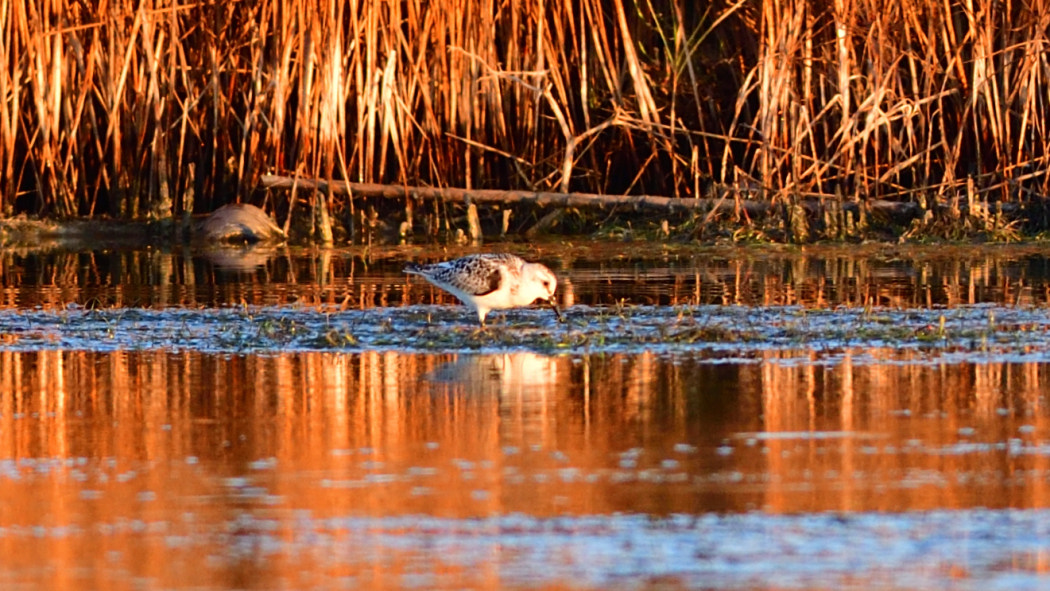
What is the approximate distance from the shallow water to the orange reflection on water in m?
0.02

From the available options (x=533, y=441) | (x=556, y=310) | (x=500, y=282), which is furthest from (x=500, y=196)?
(x=533, y=441)

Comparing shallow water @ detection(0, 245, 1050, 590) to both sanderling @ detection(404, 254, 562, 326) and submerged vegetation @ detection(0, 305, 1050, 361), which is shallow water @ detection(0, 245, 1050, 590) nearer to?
submerged vegetation @ detection(0, 305, 1050, 361)

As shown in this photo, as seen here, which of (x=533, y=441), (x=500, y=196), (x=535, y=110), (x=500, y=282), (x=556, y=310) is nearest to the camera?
(x=533, y=441)

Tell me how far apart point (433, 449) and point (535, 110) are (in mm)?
10320

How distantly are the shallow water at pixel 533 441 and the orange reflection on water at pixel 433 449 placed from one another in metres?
0.02

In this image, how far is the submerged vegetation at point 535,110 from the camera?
604 inches

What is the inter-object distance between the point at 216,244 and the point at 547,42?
335cm

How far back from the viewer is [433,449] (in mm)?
6508

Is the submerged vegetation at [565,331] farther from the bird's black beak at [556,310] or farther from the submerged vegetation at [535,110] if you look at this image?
the submerged vegetation at [535,110]

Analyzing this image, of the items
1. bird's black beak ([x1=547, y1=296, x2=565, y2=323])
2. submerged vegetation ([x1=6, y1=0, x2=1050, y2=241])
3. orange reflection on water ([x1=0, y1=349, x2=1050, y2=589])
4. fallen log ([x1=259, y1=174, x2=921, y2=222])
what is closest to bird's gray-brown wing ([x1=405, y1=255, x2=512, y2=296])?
bird's black beak ([x1=547, y1=296, x2=565, y2=323])

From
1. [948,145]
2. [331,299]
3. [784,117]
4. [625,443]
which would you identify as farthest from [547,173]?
[625,443]

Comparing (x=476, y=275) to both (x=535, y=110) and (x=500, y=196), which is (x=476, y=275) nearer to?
(x=500, y=196)

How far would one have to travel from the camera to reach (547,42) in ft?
53.9

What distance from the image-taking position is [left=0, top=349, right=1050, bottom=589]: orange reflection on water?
525 centimetres
